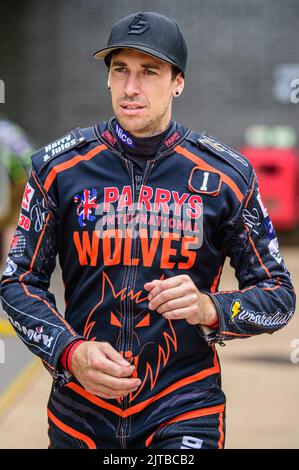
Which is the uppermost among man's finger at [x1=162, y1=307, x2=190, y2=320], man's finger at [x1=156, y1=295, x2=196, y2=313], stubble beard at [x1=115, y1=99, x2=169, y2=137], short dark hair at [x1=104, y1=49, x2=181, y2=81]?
short dark hair at [x1=104, y1=49, x2=181, y2=81]

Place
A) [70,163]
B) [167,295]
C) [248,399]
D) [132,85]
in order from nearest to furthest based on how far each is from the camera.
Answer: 1. [167,295]
2. [132,85]
3. [70,163]
4. [248,399]

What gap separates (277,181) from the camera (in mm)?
10789

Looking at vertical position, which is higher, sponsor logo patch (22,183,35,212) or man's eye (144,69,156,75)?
man's eye (144,69,156,75)

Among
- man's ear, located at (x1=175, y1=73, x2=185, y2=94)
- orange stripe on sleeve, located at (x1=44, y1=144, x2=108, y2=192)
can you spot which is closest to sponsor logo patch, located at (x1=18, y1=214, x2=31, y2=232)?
orange stripe on sleeve, located at (x1=44, y1=144, x2=108, y2=192)

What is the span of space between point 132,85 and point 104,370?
79 centimetres

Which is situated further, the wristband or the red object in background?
the red object in background

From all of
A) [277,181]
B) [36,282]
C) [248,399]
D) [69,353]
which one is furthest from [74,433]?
[277,181]

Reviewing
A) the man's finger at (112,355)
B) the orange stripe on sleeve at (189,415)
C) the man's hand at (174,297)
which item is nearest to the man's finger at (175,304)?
the man's hand at (174,297)

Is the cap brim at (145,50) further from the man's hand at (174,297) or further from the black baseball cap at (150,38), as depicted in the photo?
the man's hand at (174,297)

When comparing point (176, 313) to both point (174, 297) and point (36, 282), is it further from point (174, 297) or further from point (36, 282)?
point (36, 282)

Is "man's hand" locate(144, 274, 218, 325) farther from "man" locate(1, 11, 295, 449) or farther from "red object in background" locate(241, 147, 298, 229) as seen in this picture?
"red object in background" locate(241, 147, 298, 229)

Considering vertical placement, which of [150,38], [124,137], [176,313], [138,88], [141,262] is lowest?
[176,313]

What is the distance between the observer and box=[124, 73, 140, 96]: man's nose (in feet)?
7.84
